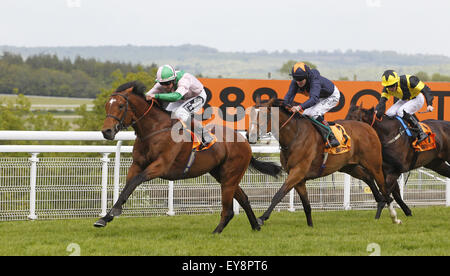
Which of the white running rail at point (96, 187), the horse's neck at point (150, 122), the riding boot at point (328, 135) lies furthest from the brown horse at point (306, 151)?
the horse's neck at point (150, 122)

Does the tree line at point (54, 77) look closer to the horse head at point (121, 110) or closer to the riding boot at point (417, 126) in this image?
the riding boot at point (417, 126)

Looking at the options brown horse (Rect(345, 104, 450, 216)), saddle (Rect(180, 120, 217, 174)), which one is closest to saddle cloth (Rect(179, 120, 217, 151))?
saddle (Rect(180, 120, 217, 174))

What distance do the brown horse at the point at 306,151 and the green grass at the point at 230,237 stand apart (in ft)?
1.19

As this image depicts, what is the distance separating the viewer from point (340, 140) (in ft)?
23.3

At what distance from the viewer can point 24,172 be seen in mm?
7406

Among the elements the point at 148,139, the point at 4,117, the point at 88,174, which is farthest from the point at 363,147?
the point at 4,117

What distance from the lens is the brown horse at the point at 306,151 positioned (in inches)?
259

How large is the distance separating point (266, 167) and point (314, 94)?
95 centimetres

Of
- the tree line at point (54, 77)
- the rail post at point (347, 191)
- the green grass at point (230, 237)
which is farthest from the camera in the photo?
the tree line at point (54, 77)

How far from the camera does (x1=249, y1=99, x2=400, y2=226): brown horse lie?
6.59m

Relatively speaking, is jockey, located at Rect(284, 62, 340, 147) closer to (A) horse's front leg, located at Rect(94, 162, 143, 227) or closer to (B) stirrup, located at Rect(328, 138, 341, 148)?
Result: (B) stirrup, located at Rect(328, 138, 341, 148)

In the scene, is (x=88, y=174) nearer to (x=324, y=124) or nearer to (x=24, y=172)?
(x=24, y=172)

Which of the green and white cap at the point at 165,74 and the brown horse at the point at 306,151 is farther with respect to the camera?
the brown horse at the point at 306,151

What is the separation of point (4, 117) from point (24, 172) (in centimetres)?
3247
